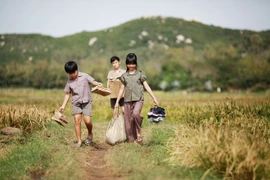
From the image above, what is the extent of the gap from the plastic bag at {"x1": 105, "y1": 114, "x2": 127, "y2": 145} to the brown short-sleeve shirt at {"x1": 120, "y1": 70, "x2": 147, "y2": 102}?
564 millimetres

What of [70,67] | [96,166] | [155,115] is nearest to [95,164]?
[96,166]

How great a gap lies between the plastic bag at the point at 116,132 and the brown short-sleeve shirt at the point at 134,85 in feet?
1.85

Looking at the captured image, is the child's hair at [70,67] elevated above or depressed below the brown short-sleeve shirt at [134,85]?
above

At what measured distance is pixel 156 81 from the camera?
9500 cm

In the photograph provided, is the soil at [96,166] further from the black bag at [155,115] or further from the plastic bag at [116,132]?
the black bag at [155,115]

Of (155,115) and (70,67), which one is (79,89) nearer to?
(70,67)

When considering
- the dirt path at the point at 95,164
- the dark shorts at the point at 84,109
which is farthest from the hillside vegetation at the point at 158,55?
the dark shorts at the point at 84,109

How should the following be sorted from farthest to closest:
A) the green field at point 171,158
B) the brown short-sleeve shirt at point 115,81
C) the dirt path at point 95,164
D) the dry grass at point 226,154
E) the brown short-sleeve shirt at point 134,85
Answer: the brown short-sleeve shirt at point 115,81, the brown short-sleeve shirt at point 134,85, the dirt path at point 95,164, the green field at point 171,158, the dry grass at point 226,154

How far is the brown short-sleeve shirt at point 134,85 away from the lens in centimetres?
845

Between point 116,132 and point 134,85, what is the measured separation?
3.80 ft

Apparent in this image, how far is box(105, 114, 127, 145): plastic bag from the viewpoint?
8520 millimetres

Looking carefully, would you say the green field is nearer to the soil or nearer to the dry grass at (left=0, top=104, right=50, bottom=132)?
the soil

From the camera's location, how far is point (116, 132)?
855 cm

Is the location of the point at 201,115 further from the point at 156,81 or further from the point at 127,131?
the point at 156,81
